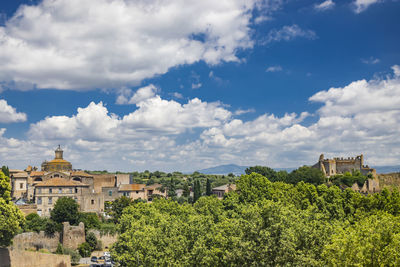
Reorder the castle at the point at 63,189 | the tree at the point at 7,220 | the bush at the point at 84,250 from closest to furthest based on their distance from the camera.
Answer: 1. the tree at the point at 7,220
2. the bush at the point at 84,250
3. the castle at the point at 63,189

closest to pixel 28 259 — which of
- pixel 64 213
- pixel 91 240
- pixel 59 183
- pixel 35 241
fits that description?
pixel 35 241

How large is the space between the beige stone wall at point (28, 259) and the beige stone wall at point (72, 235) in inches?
362

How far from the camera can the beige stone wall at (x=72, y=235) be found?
73.2 m

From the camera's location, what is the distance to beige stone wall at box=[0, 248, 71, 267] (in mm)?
53750

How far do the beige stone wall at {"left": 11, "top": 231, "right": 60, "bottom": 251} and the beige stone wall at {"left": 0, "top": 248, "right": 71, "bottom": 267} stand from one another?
10110mm

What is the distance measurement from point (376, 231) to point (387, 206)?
982 inches

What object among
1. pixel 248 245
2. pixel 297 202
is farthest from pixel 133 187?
pixel 248 245

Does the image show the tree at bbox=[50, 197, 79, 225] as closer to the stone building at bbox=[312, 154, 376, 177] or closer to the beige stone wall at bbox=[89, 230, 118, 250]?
the beige stone wall at bbox=[89, 230, 118, 250]

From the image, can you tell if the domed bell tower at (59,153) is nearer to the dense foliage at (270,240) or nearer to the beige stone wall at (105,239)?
the beige stone wall at (105,239)

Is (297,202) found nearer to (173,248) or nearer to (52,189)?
(173,248)

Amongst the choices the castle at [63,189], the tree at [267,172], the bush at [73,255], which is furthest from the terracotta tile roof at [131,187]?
the bush at [73,255]

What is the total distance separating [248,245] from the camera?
33.0 m

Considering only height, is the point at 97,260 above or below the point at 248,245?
below

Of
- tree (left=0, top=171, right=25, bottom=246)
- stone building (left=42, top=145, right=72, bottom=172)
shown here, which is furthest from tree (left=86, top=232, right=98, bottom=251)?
stone building (left=42, top=145, right=72, bottom=172)
